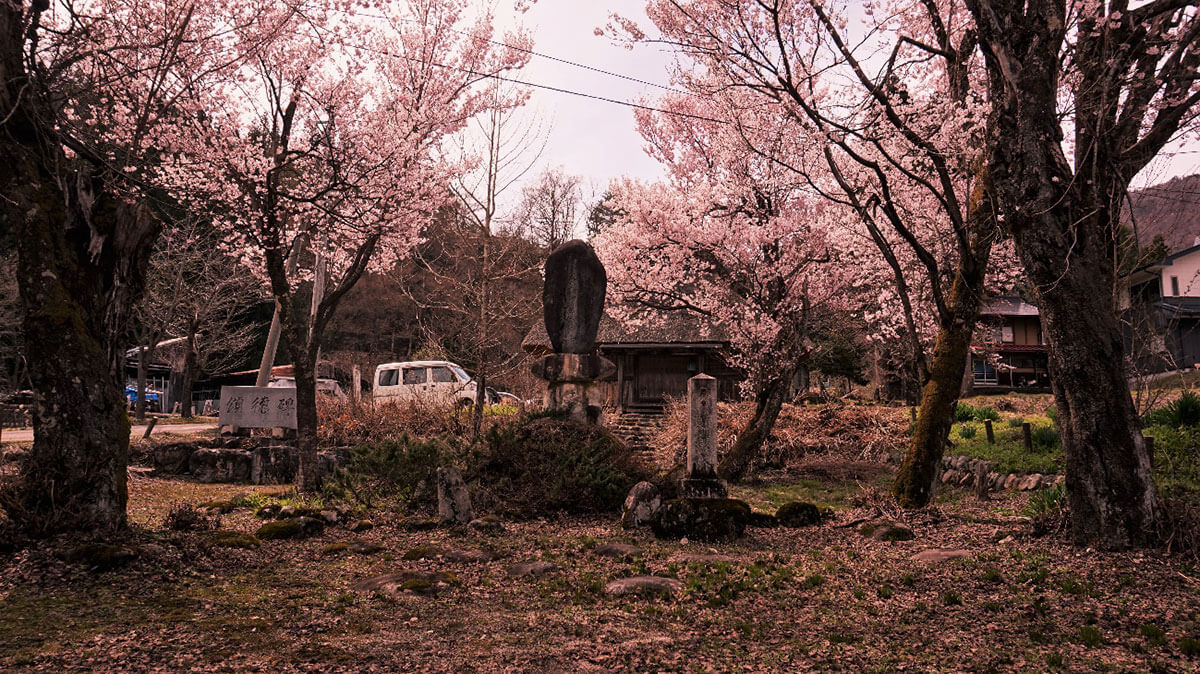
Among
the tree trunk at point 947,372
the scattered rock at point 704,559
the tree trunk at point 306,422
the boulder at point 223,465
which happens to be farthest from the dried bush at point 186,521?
the tree trunk at point 947,372

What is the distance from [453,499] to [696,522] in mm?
2579

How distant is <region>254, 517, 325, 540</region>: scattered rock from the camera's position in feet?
23.0

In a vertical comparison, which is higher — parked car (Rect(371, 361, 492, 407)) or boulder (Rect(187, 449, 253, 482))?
parked car (Rect(371, 361, 492, 407))

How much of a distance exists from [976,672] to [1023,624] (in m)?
0.95

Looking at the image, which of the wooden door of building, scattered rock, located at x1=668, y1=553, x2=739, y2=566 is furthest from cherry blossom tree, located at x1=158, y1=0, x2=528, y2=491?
the wooden door of building

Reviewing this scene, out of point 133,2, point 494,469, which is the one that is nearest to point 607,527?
point 494,469

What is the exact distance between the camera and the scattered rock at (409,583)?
17.1 ft

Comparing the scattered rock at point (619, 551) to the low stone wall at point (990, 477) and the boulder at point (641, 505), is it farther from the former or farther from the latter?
the low stone wall at point (990, 477)

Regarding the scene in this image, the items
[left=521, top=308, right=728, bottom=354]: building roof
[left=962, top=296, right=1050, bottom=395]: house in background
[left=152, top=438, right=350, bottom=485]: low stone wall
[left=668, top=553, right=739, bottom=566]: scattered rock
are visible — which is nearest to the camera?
[left=668, top=553, right=739, bottom=566]: scattered rock

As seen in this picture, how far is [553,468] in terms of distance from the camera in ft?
28.3

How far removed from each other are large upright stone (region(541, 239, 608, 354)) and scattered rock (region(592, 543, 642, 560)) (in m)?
3.67

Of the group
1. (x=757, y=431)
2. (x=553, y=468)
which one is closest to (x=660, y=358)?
(x=757, y=431)

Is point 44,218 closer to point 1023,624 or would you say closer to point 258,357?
point 1023,624

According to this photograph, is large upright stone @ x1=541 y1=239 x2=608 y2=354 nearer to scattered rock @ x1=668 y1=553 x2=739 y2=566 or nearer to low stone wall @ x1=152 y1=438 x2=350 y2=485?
scattered rock @ x1=668 y1=553 x2=739 y2=566
